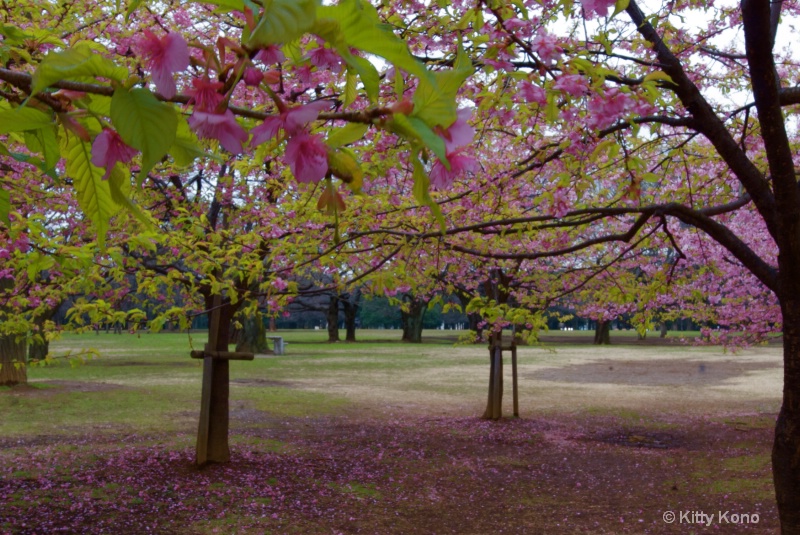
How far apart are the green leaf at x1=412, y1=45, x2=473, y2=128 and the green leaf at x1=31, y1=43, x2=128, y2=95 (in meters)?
0.37

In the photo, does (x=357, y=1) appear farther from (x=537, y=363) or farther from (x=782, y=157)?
(x=537, y=363)

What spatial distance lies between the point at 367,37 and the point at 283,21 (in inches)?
4.7

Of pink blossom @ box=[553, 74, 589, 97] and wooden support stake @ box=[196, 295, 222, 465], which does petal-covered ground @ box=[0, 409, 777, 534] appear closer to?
wooden support stake @ box=[196, 295, 222, 465]

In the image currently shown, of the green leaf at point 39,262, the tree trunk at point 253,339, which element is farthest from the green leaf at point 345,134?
the tree trunk at point 253,339

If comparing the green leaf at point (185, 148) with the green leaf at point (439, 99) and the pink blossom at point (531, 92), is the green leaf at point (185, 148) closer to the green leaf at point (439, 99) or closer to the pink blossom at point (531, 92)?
the green leaf at point (439, 99)

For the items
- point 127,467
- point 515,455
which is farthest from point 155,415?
point 515,455

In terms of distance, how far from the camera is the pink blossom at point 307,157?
905 millimetres

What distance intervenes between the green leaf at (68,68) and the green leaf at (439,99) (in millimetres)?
368

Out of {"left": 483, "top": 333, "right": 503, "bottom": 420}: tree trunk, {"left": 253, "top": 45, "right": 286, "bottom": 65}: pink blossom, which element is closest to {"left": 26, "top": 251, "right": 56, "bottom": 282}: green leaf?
{"left": 253, "top": 45, "right": 286, "bottom": 65}: pink blossom

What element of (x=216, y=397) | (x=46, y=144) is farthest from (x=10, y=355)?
(x=46, y=144)

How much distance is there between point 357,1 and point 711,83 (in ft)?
28.1

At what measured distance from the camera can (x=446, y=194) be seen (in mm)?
7992

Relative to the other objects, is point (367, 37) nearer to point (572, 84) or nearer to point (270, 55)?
point (270, 55)

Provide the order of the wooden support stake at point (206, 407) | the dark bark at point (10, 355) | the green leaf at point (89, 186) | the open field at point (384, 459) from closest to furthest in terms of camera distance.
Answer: the green leaf at point (89, 186)
the open field at point (384, 459)
the wooden support stake at point (206, 407)
the dark bark at point (10, 355)
